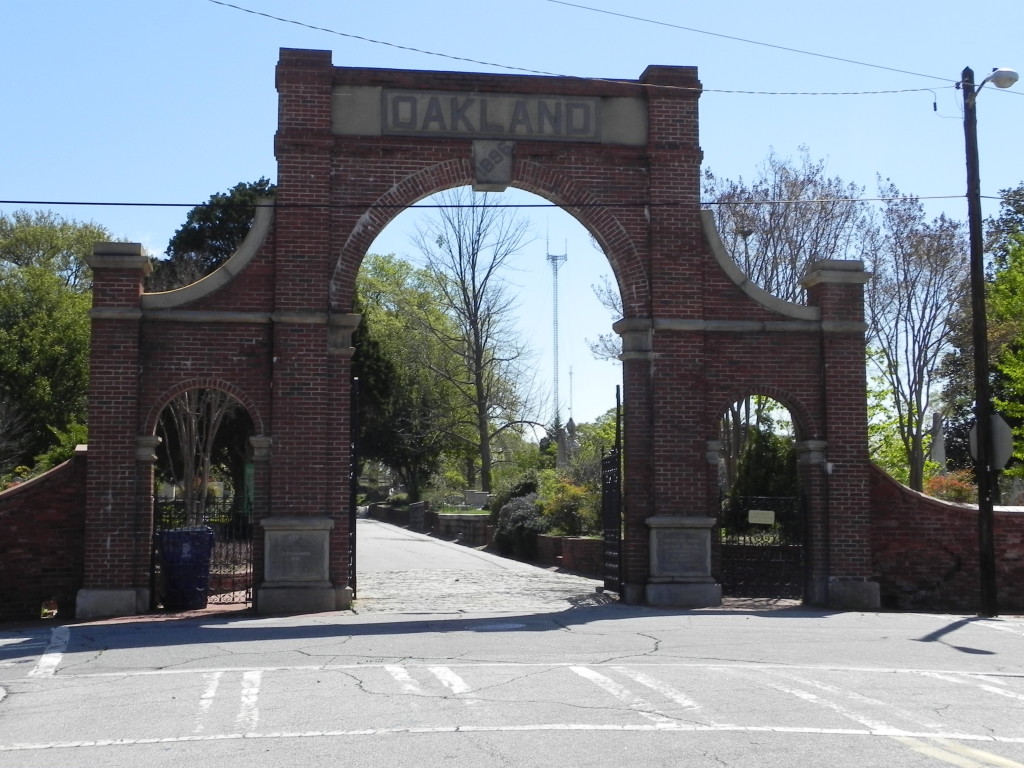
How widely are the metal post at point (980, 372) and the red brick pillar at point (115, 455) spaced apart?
1172 cm

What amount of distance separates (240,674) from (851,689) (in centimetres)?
534

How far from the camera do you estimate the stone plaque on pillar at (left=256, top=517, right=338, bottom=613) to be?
50.9ft

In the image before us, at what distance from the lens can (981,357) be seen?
1669cm

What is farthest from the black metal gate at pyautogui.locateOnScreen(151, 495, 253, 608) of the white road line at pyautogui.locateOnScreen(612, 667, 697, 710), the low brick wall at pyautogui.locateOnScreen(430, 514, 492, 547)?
the low brick wall at pyautogui.locateOnScreen(430, 514, 492, 547)

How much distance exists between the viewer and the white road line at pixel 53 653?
10.8 meters

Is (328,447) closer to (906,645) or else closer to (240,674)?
(240,674)

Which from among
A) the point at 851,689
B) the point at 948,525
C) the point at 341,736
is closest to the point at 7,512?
the point at 341,736

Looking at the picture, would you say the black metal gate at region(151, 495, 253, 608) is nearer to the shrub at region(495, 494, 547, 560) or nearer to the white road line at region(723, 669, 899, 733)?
the white road line at region(723, 669, 899, 733)

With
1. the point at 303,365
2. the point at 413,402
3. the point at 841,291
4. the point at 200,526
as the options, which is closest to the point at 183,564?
the point at 200,526

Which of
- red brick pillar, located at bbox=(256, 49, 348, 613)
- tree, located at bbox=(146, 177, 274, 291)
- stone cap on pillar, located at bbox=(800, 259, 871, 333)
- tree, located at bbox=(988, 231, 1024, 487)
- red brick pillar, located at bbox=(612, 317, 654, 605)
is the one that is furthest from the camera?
tree, located at bbox=(146, 177, 274, 291)

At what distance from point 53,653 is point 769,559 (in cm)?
1031

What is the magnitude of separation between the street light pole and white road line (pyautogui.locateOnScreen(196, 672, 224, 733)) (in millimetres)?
11053

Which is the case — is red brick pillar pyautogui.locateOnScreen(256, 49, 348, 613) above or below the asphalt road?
above

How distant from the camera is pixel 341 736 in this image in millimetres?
7496
